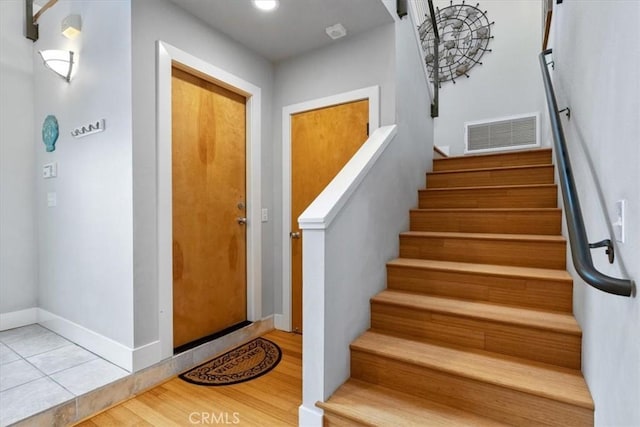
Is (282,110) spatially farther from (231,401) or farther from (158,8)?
(231,401)

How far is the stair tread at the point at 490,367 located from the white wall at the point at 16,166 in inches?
120

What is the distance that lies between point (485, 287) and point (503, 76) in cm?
327

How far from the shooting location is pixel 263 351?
249 centimetres

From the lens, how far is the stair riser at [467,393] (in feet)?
4.22

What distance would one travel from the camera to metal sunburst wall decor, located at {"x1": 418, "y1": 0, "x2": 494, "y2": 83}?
4.10 metres

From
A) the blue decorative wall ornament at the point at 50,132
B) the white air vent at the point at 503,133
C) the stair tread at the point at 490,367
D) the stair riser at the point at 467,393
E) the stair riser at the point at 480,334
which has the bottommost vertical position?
the stair riser at the point at 467,393

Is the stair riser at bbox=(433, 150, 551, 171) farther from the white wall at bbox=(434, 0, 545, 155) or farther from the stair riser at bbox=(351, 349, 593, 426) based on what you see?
the stair riser at bbox=(351, 349, 593, 426)

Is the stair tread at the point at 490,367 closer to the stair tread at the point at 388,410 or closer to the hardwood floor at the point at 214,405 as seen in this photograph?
the stair tread at the point at 388,410

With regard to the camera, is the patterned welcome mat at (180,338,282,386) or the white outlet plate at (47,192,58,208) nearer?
the patterned welcome mat at (180,338,282,386)

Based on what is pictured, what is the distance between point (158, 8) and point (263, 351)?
2527 millimetres

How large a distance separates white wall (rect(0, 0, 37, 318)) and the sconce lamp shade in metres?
0.77

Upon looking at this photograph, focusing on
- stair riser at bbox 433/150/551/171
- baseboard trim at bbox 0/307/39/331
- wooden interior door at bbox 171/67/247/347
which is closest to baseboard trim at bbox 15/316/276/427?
wooden interior door at bbox 171/67/247/347

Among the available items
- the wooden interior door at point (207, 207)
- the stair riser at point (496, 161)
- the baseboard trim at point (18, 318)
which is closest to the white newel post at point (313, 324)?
the wooden interior door at point (207, 207)

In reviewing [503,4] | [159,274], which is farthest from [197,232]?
[503,4]
